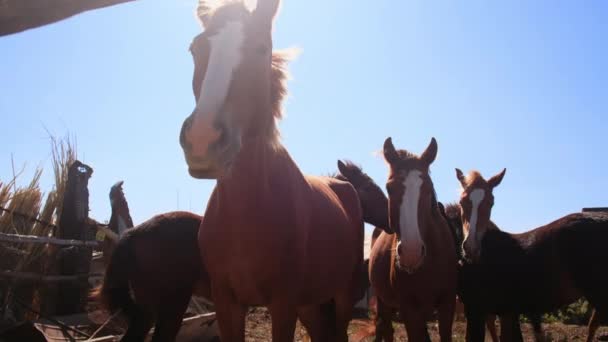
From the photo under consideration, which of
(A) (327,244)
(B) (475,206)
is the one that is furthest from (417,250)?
(B) (475,206)

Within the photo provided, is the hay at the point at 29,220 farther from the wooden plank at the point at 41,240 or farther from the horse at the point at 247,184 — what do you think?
the horse at the point at 247,184

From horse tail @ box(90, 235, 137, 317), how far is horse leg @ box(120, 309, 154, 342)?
7 cm

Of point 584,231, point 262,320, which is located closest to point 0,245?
point 262,320

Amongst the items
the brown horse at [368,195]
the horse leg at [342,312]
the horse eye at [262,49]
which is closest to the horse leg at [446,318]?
the horse leg at [342,312]

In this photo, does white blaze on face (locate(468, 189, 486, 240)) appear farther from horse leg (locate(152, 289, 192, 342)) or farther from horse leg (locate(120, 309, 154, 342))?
horse leg (locate(120, 309, 154, 342))

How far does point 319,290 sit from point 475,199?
11.9 feet

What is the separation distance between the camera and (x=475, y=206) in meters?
6.55

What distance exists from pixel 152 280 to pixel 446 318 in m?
2.94

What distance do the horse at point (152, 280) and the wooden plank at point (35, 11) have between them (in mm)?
3271

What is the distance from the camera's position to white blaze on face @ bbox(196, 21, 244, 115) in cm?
245

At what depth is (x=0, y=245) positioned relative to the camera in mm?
5570

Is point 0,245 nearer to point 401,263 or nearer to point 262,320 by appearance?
point 401,263

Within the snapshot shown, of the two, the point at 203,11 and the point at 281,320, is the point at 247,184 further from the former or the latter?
the point at 203,11

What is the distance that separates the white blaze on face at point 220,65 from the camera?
2.45m
